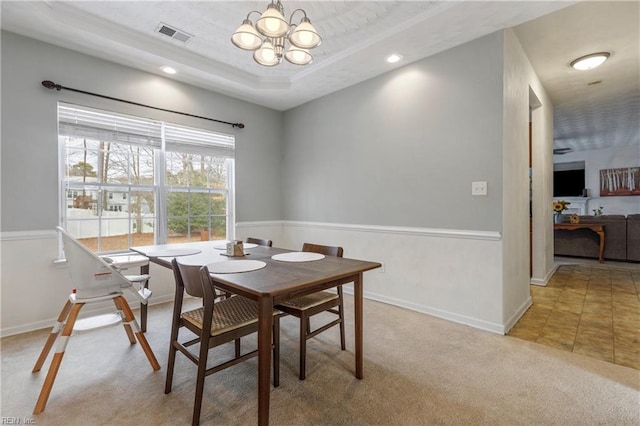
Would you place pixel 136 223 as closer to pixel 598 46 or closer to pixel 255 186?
pixel 255 186

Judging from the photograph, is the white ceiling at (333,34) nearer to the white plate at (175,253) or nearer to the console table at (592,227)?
the white plate at (175,253)

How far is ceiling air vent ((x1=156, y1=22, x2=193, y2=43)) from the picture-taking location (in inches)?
103

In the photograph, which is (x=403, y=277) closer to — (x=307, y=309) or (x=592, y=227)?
(x=307, y=309)

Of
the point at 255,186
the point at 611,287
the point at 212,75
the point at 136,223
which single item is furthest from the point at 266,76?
the point at 611,287

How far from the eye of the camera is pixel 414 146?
3.06 m

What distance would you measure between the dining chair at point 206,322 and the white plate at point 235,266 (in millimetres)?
147

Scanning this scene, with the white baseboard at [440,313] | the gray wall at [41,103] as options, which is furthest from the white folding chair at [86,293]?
the white baseboard at [440,313]

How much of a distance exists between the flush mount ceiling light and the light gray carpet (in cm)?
301

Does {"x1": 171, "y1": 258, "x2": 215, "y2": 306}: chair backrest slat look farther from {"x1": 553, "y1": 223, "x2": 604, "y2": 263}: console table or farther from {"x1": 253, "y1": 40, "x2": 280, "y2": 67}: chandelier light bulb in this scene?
{"x1": 553, "y1": 223, "x2": 604, "y2": 263}: console table

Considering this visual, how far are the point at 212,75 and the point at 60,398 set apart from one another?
10.1 ft

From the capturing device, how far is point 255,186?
4.26 m

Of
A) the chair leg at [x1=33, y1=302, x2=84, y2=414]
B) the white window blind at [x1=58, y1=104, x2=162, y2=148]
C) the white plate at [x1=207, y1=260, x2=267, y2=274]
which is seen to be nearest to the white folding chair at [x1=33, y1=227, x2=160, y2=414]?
the chair leg at [x1=33, y1=302, x2=84, y2=414]

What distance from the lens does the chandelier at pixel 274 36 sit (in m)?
1.78

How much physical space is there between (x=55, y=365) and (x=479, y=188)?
3212 millimetres
